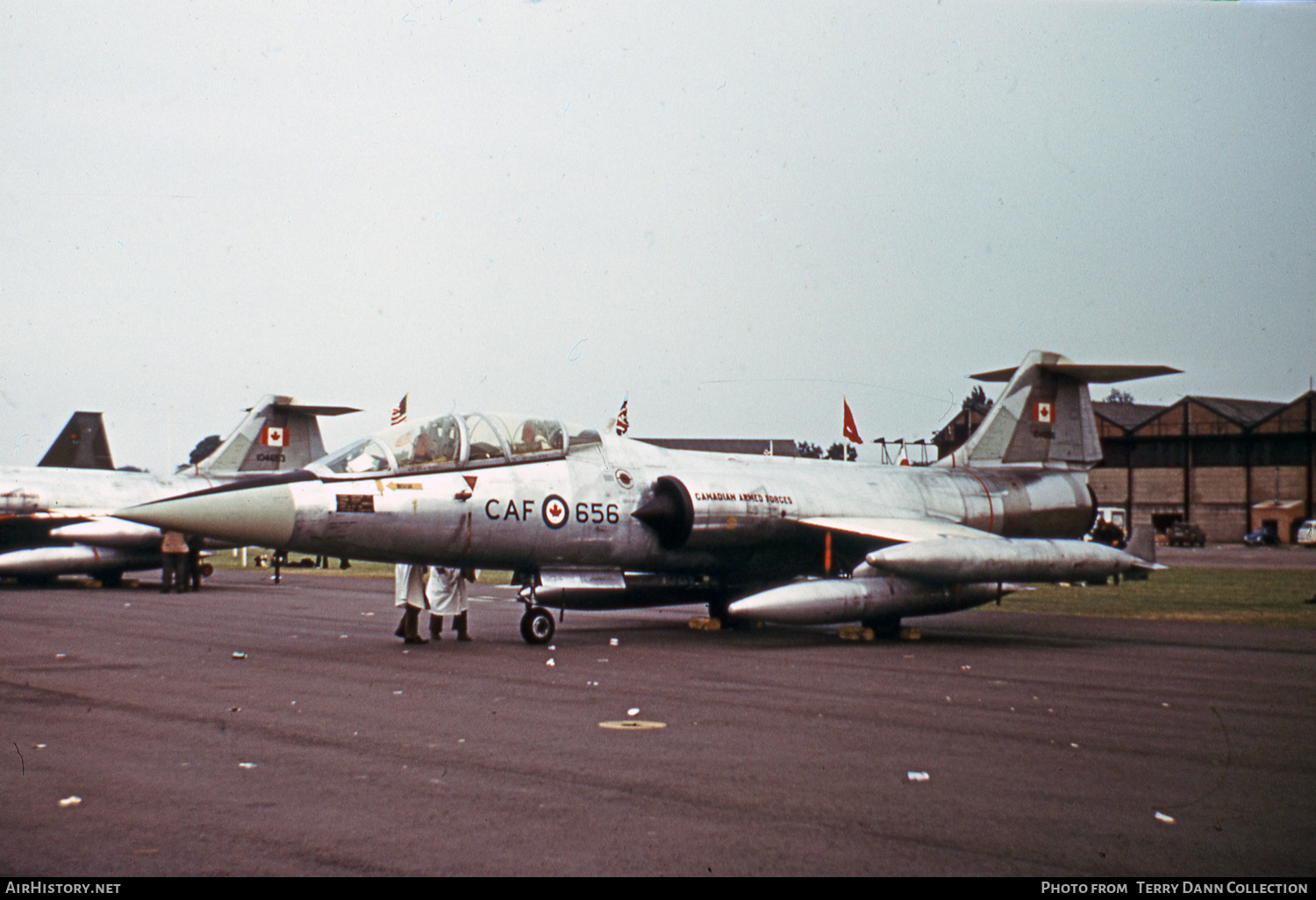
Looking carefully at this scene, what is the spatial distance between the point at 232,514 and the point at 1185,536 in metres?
67.4

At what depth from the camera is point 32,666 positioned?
414 inches

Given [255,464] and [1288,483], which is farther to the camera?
[1288,483]

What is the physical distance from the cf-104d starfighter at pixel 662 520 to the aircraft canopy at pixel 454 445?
0.02 m

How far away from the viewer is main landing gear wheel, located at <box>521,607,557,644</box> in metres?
13.0

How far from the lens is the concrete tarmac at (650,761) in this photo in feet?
14.4

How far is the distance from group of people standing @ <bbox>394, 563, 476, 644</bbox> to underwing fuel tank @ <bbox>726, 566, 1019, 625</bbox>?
340 centimetres

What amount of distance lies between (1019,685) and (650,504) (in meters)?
5.59

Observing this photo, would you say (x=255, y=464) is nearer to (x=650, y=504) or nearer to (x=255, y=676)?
(x=650, y=504)

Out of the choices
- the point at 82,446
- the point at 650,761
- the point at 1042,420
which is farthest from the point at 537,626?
the point at 82,446

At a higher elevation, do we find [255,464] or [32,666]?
[255,464]

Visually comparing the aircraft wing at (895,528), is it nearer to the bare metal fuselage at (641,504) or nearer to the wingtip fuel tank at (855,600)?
the bare metal fuselage at (641,504)

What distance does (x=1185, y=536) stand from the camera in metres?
67.8

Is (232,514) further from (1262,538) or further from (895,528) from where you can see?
(1262,538)

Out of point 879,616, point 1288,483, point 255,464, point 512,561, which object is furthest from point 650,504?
point 1288,483
